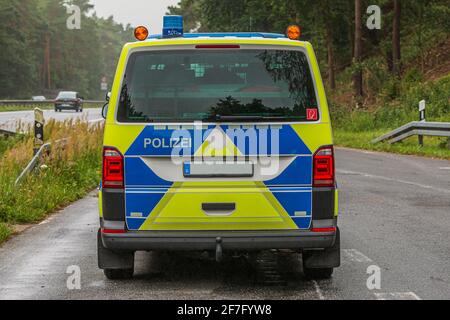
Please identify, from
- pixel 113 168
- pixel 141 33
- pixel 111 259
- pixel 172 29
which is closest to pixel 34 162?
pixel 111 259

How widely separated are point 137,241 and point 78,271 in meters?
1.28

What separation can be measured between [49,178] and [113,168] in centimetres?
764

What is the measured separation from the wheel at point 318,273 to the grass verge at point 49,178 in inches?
155

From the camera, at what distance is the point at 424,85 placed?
109 feet

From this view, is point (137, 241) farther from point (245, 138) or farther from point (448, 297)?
point (448, 297)

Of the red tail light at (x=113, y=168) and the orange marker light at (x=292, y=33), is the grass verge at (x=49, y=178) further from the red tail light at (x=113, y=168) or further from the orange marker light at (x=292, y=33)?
the orange marker light at (x=292, y=33)

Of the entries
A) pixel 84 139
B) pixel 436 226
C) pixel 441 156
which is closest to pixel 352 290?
pixel 436 226

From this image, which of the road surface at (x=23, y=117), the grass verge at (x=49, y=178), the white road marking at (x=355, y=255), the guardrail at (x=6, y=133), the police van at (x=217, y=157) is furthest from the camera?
the road surface at (x=23, y=117)

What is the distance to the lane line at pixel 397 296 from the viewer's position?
6.37m

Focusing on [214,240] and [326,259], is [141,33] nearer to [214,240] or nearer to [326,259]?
[214,240]

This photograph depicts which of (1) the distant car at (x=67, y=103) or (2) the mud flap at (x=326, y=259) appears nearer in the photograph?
(2) the mud flap at (x=326, y=259)

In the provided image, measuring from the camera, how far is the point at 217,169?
6.46 m

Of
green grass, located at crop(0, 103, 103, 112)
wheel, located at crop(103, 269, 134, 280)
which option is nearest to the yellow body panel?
wheel, located at crop(103, 269, 134, 280)

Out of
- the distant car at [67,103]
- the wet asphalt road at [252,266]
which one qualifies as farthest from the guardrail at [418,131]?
the distant car at [67,103]
